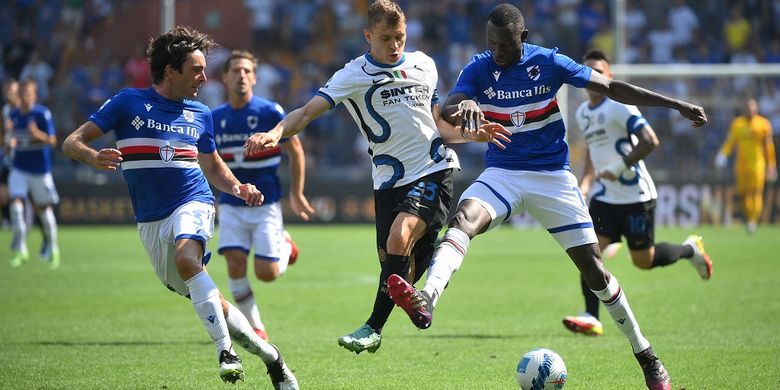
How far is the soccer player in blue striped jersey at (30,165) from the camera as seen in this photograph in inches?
677

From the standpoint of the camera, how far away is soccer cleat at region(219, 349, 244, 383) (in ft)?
19.6

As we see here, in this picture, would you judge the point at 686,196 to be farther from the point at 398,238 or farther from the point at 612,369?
A: the point at 398,238

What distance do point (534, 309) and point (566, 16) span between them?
1736cm

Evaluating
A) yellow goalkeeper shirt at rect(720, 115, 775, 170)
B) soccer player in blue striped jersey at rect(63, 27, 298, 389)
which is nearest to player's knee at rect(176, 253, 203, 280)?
soccer player in blue striped jersey at rect(63, 27, 298, 389)

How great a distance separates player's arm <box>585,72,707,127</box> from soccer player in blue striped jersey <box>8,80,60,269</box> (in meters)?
12.3

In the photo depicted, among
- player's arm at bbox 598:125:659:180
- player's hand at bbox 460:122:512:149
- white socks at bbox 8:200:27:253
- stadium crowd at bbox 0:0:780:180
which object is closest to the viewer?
player's hand at bbox 460:122:512:149

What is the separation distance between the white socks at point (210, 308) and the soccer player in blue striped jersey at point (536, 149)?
5.13ft

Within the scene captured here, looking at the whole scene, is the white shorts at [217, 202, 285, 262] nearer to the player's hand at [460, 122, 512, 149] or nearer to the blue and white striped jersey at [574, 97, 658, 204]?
the blue and white striped jersey at [574, 97, 658, 204]

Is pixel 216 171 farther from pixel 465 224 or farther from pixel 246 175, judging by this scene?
pixel 246 175

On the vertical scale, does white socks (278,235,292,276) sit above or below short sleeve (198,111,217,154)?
below

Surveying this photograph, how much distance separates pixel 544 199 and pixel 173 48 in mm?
2718

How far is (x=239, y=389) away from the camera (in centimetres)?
705

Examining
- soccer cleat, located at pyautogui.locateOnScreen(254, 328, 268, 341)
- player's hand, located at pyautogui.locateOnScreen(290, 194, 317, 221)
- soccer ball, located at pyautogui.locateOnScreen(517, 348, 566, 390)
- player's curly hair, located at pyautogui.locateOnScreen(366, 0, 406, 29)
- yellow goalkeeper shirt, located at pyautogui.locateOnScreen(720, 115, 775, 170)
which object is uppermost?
player's curly hair, located at pyautogui.locateOnScreen(366, 0, 406, 29)

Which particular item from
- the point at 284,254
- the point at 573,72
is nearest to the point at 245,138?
the point at 284,254
